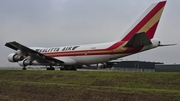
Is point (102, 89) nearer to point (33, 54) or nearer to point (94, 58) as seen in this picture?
point (94, 58)

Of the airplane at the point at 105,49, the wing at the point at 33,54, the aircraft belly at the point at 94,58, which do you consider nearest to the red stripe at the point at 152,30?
the airplane at the point at 105,49

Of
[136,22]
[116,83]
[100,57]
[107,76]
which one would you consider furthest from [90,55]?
[116,83]

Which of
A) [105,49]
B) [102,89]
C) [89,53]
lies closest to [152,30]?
[105,49]

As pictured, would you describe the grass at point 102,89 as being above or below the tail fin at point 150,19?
below

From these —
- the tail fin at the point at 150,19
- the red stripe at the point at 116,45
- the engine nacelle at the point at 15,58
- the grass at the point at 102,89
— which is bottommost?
the grass at the point at 102,89

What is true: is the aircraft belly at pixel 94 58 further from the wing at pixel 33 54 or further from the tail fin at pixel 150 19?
the tail fin at pixel 150 19

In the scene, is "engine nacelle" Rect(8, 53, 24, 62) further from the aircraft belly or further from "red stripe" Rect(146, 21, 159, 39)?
"red stripe" Rect(146, 21, 159, 39)

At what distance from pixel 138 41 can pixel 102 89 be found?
1068cm

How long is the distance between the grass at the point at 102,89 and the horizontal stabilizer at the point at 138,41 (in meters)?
6.60

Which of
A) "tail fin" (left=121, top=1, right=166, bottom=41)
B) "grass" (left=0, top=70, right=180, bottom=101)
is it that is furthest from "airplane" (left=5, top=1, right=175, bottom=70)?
"grass" (left=0, top=70, right=180, bottom=101)

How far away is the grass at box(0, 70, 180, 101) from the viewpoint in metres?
11.3

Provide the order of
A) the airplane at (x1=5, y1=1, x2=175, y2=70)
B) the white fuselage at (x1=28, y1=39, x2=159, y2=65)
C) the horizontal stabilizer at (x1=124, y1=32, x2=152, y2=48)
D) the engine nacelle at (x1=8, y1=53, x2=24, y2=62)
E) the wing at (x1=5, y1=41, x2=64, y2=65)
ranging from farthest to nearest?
the engine nacelle at (x1=8, y1=53, x2=24, y2=62)
the wing at (x1=5, y1=41, x2=64, y2=65)
the white fuselage at (x1=28, y1=39, x2=159, y2=65)
the airplane at (x1=5, y1=1, x2=175, y2=70)
the horizontal stabilizer at (x1=124, y1=32, x2=152, y2=48)

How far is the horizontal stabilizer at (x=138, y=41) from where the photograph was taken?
21078 mm

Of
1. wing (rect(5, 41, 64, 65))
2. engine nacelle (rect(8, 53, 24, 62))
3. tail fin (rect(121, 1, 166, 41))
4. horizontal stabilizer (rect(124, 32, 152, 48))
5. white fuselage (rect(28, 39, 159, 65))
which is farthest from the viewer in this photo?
engine nacelle (rect(8, 53, 24, 62))
